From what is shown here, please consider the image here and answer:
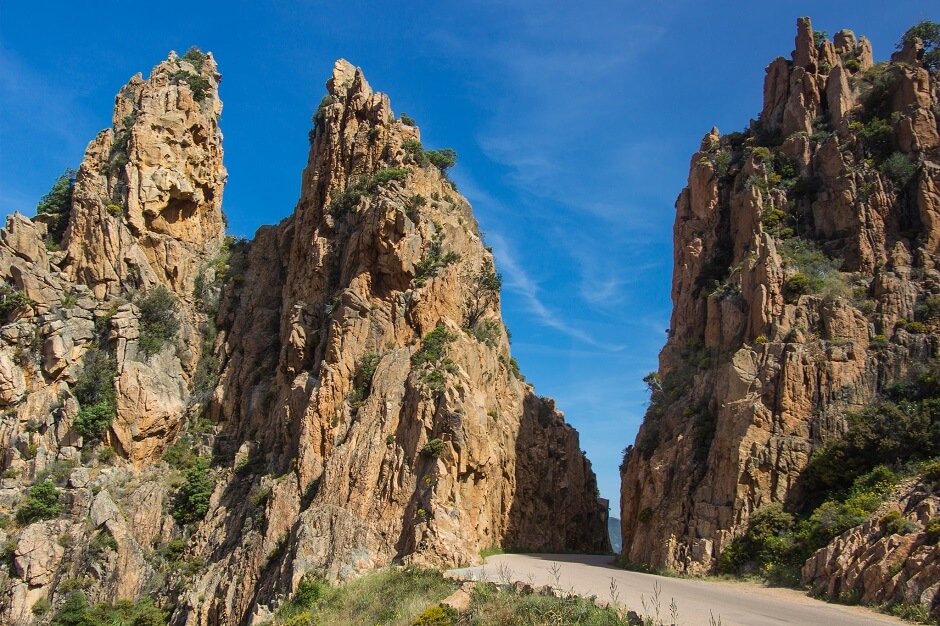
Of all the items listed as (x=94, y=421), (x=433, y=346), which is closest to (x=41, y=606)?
(x=94, y=421)

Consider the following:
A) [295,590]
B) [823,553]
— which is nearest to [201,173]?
[295,590]

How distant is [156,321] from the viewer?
5012 cm

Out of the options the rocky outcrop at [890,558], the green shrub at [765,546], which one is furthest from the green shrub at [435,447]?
the rocky outcrop at [890,558]

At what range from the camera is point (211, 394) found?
161ft

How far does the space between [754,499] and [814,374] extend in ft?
19.8

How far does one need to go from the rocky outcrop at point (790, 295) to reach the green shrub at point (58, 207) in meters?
43.5

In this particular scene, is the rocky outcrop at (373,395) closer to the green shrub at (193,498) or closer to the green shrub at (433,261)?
the green shrub at (433,261)

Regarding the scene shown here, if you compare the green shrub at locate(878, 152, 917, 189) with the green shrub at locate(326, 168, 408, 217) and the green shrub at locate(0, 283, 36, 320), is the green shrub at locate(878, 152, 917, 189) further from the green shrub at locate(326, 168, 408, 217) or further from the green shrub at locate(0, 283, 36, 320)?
the green shrub at locate(0, 283, 36, 320)

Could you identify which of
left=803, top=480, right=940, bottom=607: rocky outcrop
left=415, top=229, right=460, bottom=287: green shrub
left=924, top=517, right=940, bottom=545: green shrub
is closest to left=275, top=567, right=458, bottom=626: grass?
left=803, top=480, right=940, bottom=607: rocky outcrop

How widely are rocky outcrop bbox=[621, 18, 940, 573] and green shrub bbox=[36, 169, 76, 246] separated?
4353 cm

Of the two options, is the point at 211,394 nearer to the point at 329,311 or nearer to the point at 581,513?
the point at 329,311

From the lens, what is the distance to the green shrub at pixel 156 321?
4872cm

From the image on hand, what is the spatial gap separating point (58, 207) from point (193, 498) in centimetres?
2609

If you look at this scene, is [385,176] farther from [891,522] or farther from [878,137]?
[891,522]
